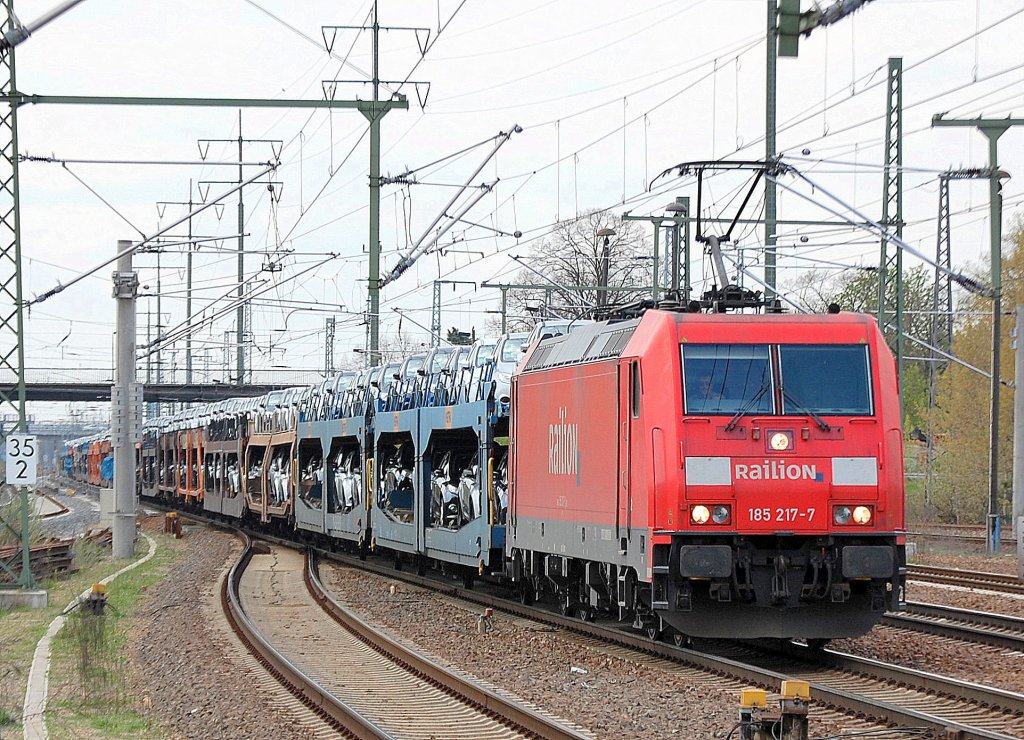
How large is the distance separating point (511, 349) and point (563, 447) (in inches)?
190

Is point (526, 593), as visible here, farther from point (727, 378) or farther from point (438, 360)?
point (727, 378)

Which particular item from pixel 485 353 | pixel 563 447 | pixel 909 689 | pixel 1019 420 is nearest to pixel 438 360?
pixel 485 353

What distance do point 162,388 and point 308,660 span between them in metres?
73.6

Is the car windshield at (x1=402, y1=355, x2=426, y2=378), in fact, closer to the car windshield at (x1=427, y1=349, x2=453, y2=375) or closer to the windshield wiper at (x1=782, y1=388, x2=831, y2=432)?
the car windshield at (x1=427, y1=349, x2=453, y2=375)

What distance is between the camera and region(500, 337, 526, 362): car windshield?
21.1m

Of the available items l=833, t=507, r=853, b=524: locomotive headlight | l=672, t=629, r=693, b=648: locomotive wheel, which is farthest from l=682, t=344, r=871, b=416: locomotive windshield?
l=672, t=629, r=693, b=648: locomotive wheel

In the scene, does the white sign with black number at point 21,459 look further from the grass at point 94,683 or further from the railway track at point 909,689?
the railway track at point 909,689

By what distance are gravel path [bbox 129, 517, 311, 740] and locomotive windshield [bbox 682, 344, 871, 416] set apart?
15.2 ft

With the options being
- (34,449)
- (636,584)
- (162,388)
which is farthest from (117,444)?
(162,388)

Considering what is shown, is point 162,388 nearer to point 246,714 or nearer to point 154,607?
point 154,607

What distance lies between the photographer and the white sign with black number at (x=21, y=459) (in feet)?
70.0

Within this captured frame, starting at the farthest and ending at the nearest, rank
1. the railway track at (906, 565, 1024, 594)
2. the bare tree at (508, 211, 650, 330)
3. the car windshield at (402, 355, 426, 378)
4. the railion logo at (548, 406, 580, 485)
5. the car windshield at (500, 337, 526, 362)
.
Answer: the bare tree at (508, 211, 650, 330)
the car windshield at (402, 355, 426, 378)
the railway track at (906, 565, 1024, 594)
the car windshield at (500, 337, 526, 362)
the railion logo at (548, 406, 580, 485)

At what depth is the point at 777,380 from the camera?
14.0m

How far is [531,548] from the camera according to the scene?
18219 millimetres
